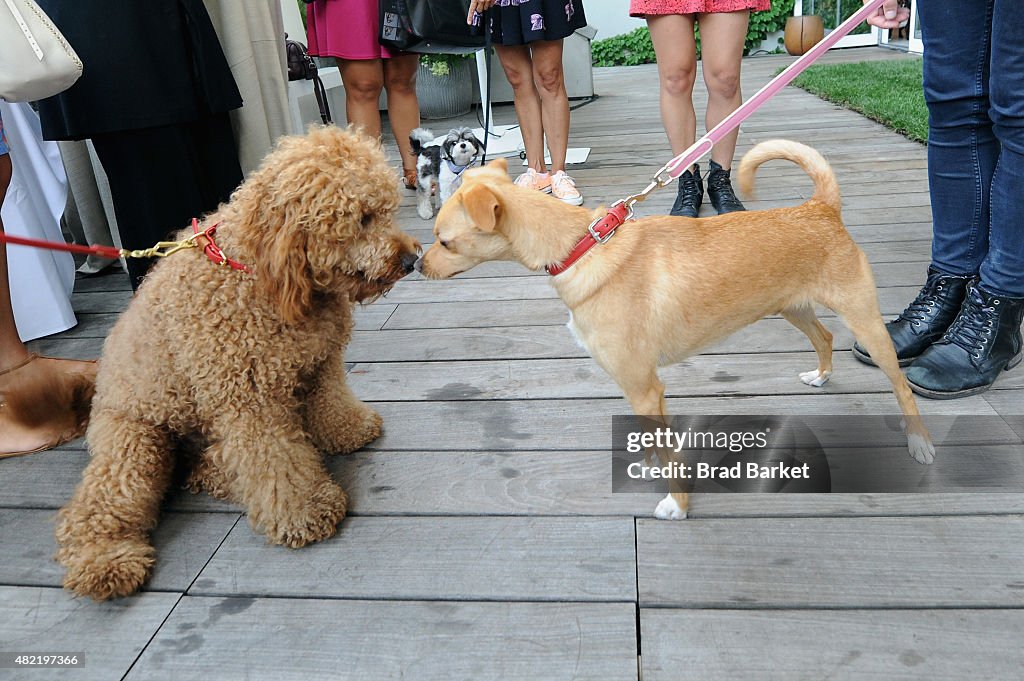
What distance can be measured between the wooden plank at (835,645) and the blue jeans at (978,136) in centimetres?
126

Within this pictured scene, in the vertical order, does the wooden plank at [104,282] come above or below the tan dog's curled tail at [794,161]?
below

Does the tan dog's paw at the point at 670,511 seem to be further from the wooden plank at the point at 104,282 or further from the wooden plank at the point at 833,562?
the wooden plank at the point at 104,282

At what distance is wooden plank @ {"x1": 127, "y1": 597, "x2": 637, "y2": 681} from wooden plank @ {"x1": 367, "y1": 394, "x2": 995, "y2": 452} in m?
0.64

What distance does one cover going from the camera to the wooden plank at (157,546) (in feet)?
5.63

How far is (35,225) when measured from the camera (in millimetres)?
3328

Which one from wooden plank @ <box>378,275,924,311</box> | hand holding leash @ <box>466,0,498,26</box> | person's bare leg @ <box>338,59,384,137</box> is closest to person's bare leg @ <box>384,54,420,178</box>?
person's bare leg @ <box>338,59,384,137</box>

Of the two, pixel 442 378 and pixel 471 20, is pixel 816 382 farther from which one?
pixel 471 20

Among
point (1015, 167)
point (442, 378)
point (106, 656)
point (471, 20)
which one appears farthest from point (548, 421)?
point (471, 20)

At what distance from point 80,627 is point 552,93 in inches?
146

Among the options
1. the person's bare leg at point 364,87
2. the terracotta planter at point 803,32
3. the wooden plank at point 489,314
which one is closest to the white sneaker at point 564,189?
the person's bare leg at point 364,87

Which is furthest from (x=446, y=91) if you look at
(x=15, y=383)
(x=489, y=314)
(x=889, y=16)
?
(x=15, y=383)

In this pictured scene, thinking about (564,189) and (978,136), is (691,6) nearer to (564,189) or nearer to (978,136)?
(564,189)

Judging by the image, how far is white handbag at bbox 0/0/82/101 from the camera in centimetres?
175

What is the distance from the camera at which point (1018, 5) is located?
6.02ft
